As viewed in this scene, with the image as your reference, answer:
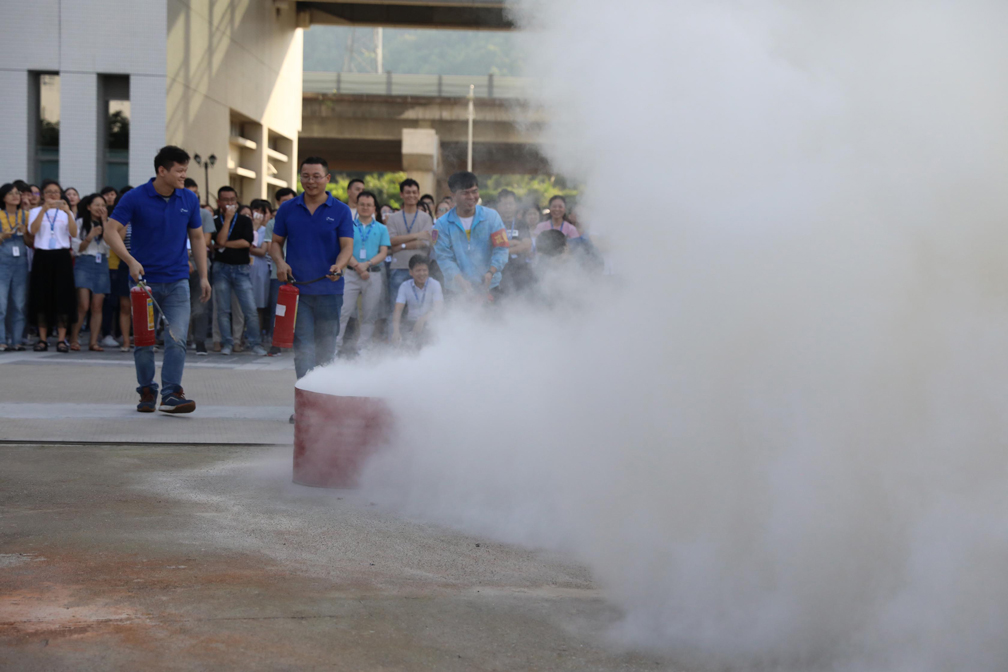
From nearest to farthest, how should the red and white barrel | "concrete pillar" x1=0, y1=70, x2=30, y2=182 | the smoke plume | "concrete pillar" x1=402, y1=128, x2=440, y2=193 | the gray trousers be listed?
1. the smoke plume
2. the red and white barrel
3. the gray trousers
4. "concrete pillar" x1=0, y1=70, x2=30, y2=182
5. "concrete pillar" x1=402, y1=128, x2=440, y2=193

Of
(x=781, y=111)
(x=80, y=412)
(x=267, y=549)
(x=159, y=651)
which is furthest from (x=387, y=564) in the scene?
(x=80, y=412)

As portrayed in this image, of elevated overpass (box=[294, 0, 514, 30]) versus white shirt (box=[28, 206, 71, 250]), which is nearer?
Result: white shirt (box=[28, 206, 71, 250])

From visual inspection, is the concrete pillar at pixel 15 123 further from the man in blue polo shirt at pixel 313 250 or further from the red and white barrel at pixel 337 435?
the red and white barrel at pixel 337 435

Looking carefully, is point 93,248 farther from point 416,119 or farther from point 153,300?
point 416,119

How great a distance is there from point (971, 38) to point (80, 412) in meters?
5.98

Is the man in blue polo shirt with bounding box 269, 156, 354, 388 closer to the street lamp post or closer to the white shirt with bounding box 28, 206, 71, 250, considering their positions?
the white shirt with bounding box 28, 206, 71, 250

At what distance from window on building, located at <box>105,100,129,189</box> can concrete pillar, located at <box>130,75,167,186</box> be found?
20 cm

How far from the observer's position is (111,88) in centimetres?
1694

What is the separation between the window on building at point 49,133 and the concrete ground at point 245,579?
40.1 feet

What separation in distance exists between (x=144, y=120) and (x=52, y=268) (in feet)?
21.4

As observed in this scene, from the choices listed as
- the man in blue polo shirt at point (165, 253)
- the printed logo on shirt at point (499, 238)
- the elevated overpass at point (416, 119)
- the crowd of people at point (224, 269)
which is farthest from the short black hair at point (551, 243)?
the elevated overpass at point (416, 119)

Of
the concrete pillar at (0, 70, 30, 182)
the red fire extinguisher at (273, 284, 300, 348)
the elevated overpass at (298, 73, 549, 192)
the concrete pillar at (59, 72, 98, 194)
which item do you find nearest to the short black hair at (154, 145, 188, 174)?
the red fire extinguisher at (273, 284, 300, 348)

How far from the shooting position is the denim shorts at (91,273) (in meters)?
11.1

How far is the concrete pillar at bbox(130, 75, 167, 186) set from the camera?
54.7ft
